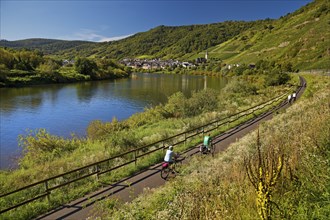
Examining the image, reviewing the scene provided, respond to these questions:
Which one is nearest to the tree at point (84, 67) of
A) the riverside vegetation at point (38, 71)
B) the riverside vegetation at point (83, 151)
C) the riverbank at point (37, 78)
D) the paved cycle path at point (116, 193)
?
the riverside vegetation at point (38, 71)

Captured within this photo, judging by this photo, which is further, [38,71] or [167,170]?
[38,71]

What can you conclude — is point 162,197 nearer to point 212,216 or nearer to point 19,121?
point 212,216

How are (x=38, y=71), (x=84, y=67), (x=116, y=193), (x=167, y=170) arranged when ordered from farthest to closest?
(x=84, y=67) → (x=38, y=71) → (x=167, y=170) → (x=116, y=193)

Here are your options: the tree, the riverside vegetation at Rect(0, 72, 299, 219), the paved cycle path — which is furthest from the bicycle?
the tree

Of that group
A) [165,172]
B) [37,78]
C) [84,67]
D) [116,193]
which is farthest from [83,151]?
[84,67]

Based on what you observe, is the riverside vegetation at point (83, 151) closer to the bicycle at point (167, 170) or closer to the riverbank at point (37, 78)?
the bicycle at point (167, 170)

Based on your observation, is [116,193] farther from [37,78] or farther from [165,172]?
[37,78]

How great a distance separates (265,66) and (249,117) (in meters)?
84.9

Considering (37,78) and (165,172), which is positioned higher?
(37,78)

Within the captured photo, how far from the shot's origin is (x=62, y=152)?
1716cm

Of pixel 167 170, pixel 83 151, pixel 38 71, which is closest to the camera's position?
pixel 167 170

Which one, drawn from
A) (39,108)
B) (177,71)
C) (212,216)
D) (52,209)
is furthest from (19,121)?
(177,71)

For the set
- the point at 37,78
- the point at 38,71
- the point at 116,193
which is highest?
the point at 38,71

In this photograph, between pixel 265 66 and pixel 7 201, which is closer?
pixel 7 201
